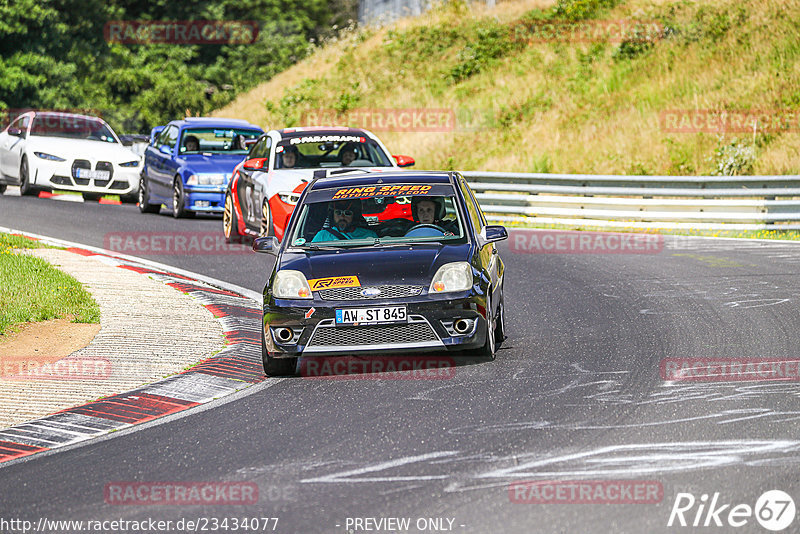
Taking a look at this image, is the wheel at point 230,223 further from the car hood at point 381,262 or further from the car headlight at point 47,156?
the car hood at point 381,262

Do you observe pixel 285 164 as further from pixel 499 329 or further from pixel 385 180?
pixel 499 329

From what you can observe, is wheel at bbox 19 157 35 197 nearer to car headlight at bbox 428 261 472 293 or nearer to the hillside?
the hillside

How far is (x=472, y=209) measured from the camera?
10336mm

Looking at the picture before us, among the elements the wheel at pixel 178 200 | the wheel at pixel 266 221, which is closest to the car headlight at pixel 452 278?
the wheel at pixel 266 221

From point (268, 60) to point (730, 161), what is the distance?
37335 millimetres

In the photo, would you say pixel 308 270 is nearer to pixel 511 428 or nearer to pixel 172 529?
pixel 511 428

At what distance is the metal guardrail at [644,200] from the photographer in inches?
761

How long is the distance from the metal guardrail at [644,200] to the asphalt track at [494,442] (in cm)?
843

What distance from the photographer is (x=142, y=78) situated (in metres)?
52.7

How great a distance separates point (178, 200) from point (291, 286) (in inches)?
464

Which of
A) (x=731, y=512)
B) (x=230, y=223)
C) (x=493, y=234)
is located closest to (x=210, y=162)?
(x=230, y=223)

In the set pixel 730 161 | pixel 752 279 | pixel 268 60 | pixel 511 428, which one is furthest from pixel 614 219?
pixel 268 60

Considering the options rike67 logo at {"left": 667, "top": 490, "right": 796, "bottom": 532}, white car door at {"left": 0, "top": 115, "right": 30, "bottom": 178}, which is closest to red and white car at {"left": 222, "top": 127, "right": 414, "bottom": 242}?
white car door at {"left": 0, "top": 115, "right": 30, "bottom": 178}

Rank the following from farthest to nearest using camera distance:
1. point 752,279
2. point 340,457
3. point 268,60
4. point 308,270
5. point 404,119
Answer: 1. point 268,60
2. point 404,119
3. point 752,279
4. point 308,270
5. point 340,457
